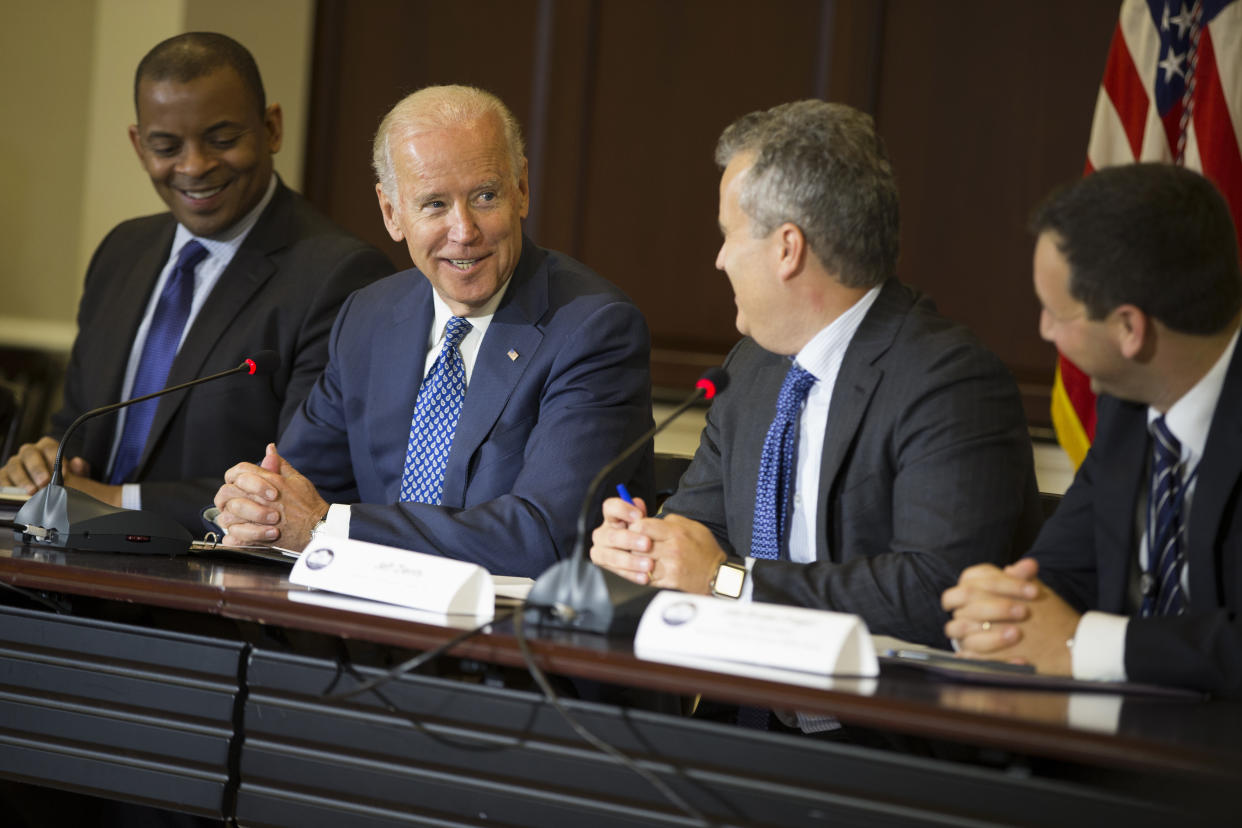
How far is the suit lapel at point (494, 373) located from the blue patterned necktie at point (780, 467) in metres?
0.58

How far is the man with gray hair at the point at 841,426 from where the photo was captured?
198 cm

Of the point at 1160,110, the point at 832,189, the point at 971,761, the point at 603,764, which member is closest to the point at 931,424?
the point at 832,189

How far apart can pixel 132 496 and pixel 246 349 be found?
44 cm

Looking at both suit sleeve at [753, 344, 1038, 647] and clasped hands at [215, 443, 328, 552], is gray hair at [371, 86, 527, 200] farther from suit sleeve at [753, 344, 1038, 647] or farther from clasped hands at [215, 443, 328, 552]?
suit sleeve at [753, 344, 1038, 647]

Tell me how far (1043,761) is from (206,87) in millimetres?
2674

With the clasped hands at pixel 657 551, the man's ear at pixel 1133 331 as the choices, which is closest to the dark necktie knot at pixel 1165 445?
the man's ear at pixel 1133 331

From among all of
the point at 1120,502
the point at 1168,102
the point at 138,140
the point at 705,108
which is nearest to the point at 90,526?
the point at 1120,502

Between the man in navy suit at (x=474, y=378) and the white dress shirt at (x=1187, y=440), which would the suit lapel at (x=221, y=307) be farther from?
the white dress shirt at (x=1187, y=440)

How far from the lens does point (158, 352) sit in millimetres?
3385

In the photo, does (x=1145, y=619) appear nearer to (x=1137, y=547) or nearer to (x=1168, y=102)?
(x=1137, y=547)

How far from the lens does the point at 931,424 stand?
81.5 inches

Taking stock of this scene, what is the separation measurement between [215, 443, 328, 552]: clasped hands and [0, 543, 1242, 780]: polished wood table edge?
0.45m

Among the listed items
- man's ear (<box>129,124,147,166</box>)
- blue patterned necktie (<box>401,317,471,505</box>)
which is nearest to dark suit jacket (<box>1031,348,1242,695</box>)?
blue patterned necktie (<box>401,317,471,505</box>)

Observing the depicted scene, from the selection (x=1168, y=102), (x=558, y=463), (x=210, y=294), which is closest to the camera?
(x=558, y=463)
